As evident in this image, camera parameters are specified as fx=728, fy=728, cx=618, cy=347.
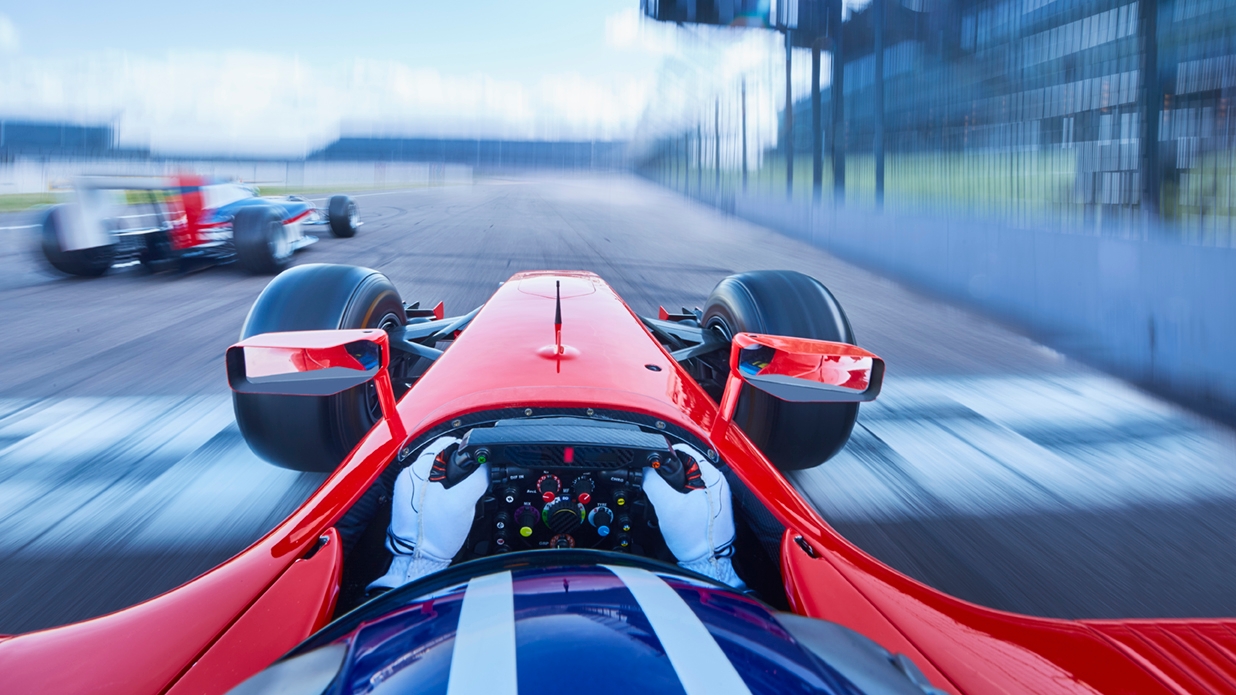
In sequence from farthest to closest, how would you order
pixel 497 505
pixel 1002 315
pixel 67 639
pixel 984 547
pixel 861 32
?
pixel 861 32, pixel 1002 315, pixel 984 547, pixel 497 505, pixel 67 639

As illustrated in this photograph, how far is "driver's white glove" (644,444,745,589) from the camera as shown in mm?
1527

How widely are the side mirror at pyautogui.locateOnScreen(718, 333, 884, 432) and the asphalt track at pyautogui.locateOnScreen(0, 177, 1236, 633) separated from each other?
1031 millimetres

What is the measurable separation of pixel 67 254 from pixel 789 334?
9161mm

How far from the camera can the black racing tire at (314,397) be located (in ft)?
8.98

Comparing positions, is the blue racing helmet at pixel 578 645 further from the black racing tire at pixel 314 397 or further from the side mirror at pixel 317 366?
the black racing tire at pixel 314 397

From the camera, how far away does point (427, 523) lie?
58.5 inches

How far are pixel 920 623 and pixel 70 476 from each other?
3.49 meters

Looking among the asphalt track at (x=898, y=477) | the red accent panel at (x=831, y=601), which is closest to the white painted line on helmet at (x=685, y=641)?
the red accent panel at (x=831, y=601)

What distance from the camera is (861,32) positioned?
1386cm

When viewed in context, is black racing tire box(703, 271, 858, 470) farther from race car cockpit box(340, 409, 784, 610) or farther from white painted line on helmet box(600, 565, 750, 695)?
white painted line on helmet box(600, 565, 750, 695)

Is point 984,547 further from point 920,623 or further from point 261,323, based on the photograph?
point 261,323

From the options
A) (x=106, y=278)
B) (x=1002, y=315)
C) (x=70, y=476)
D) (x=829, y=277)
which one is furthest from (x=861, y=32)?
(x=70, y=476)

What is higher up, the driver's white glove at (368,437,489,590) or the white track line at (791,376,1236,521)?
the driver's white glove at (368,437,489,590)

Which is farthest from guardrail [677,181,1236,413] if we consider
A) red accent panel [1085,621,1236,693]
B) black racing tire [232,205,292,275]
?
black racing tire [232,205,292,275]
